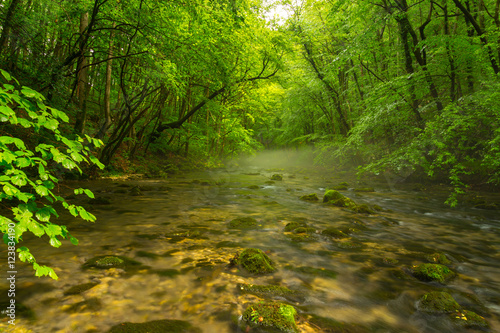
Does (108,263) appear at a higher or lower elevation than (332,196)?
lower

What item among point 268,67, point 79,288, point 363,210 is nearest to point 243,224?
point 79,288

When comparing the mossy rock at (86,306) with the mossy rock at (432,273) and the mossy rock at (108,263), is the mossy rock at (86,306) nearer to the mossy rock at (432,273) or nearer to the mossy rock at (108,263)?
the mossy rock at (108,263)

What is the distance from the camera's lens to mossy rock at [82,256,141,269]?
364cm

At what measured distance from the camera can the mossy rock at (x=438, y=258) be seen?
4421mm

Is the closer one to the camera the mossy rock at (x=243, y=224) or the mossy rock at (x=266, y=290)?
the mossy rock at (x=266, y=290)

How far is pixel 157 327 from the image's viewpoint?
2510 mm

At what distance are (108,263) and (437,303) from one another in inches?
181

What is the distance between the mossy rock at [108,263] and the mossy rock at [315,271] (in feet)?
8.30

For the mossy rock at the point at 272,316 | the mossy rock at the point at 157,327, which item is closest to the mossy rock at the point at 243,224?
the mossy rock at the point at 272,316

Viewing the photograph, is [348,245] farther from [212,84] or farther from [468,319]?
[212,84]

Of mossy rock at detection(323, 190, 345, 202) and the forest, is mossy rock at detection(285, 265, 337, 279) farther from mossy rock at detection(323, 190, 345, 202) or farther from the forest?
mossy rock at detection(323, 190, 345, 202)

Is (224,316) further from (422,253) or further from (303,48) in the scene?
(303,48)

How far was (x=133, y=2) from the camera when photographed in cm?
747

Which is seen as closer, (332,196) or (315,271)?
(315,271)
